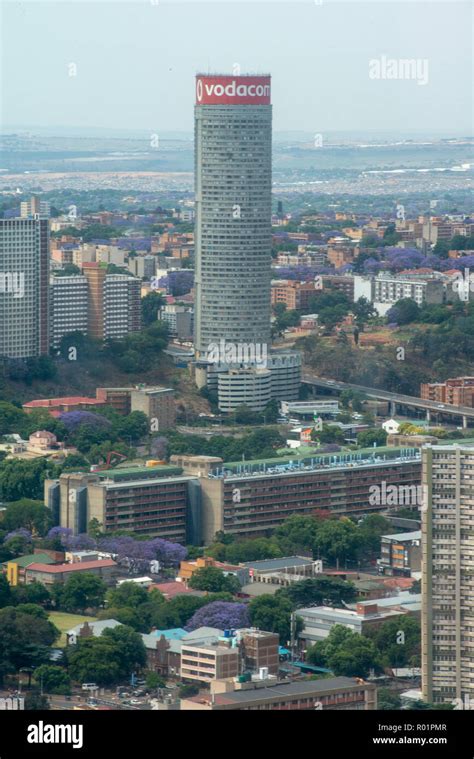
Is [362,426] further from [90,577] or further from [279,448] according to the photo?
[90,577]

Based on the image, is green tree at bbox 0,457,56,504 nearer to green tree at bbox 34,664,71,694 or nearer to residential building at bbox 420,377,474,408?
green tree at bbox 34,664,71,694

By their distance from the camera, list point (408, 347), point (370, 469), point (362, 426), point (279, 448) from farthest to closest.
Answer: point (408, 347)
point (362, 426)
point (279, 448)
point (370, 469)

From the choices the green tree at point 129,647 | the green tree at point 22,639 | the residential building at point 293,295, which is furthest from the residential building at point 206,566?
the residential building at point 293,295

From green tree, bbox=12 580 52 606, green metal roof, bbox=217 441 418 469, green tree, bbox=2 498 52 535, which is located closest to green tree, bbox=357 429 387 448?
green metal roof, bbox=217 441 418 469

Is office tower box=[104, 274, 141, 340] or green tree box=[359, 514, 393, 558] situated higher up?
office tower box=[104, 274, 141, 340]

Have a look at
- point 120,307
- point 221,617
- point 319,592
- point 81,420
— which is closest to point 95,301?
point 120,307
